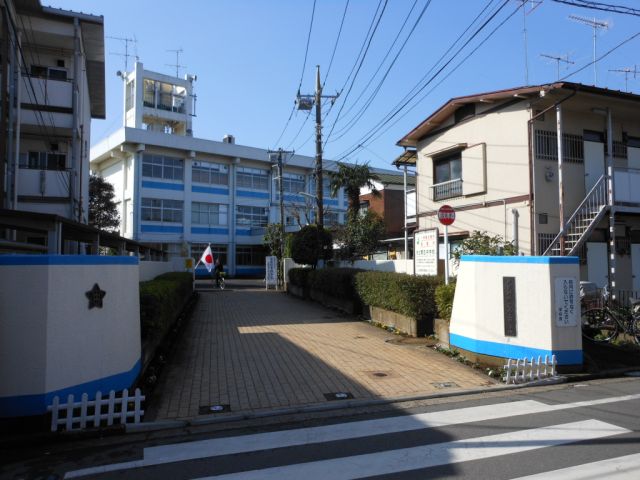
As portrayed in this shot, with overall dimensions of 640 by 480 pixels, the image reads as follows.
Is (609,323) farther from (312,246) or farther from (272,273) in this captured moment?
(272,273)

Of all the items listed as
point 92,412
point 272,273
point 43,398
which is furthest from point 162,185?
point 43,398

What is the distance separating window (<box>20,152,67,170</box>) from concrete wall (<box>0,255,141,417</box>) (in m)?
14.7

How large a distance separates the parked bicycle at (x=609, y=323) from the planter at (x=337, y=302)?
6.90 m

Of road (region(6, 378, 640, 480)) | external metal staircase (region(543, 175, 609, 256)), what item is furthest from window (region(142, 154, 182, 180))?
road (region(6, 378, 640, 480))

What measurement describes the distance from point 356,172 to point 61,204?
19.9 metres

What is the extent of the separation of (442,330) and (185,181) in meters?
41.4

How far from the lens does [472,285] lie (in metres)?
8.66

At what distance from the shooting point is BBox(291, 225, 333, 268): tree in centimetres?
2258

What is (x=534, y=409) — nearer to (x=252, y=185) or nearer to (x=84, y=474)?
(x=84, y=474)

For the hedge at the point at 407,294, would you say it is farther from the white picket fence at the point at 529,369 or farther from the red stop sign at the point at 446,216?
the white picket fence at the point at 529,369

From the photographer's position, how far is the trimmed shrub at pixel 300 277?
22156 mm

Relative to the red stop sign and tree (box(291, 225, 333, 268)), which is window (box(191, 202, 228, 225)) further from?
the red stop sign

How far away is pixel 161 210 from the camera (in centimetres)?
4616

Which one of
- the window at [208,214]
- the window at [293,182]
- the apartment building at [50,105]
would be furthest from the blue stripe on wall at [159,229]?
the apartment building at [50,105]
